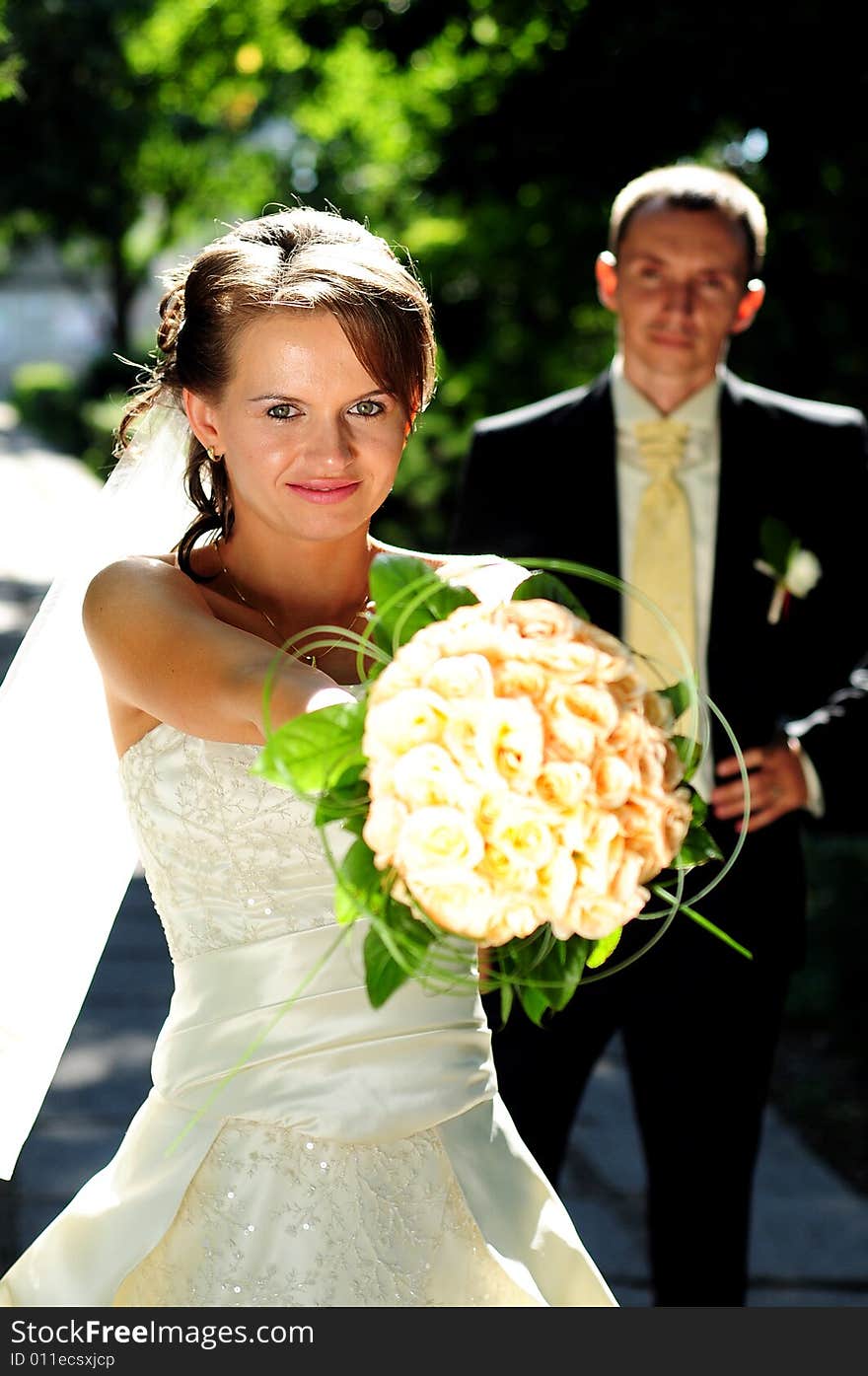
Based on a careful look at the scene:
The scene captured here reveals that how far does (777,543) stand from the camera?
12.1ft

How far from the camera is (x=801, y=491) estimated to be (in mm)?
3863

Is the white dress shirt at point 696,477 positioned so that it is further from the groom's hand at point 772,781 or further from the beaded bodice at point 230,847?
the beaded bodice at point 230,847

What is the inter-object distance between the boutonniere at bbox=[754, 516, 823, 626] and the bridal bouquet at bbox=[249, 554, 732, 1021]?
1.86 metres

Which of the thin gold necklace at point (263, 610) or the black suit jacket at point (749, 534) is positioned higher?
the thin gold necklace at point (263, 610)

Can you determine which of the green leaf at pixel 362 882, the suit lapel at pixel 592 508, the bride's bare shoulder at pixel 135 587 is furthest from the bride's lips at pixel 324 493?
the suit lapel at pixel 592 508

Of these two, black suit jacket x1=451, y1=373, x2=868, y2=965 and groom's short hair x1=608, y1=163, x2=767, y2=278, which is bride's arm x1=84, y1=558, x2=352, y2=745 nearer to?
black suit jacket x1=451, y1=373, x2=868, y2=965

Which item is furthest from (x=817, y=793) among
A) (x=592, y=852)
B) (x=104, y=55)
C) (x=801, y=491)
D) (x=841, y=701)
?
(x=104, y=55)

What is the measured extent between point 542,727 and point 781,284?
4.71 metres

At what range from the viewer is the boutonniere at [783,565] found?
12.1 ft

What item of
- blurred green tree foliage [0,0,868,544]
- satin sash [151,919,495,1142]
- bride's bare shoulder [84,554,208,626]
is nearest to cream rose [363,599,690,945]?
satin sash [151,919,495,1142]

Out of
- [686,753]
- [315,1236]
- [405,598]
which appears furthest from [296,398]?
[315,1236]

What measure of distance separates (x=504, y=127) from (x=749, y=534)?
243 cm

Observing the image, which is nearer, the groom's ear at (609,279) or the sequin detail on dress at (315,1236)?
the sequin detail on dress at (315,1236)

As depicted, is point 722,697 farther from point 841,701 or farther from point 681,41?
point 681,41
